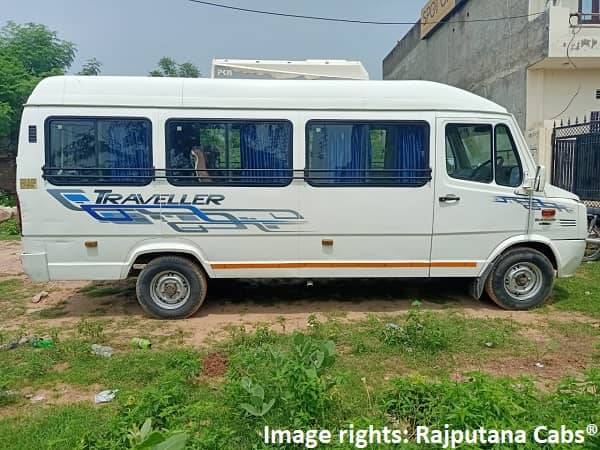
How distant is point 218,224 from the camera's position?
5496 millimetres

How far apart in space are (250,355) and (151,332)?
180 centimetres

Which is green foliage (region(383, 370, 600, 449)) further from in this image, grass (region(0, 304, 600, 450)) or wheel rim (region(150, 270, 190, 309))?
wheel rim (region(150, 270, 190, 309))

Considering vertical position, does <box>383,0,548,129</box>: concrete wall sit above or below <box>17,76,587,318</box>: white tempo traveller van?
above

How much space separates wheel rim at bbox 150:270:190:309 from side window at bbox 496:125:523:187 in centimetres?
401

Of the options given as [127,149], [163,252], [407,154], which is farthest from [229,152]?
[407,154]

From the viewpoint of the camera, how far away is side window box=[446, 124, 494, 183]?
5.64m

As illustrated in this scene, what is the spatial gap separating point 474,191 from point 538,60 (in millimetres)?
8833

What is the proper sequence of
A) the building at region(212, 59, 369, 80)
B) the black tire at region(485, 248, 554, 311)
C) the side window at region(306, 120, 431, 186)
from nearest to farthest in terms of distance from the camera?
the side window at region(306, 120, 431, 186)
the black tire at region(485, 248, 554, 311)
the building at region(212, 59, 369, 80)

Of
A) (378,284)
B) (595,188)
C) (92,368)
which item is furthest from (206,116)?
(595,188)

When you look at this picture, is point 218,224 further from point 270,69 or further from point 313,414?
point 313,414

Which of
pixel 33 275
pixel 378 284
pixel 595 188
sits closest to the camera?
pixel 33 275

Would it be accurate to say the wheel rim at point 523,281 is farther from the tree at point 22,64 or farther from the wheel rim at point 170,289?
the tree at point 22,64

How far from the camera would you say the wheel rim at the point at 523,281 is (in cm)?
592

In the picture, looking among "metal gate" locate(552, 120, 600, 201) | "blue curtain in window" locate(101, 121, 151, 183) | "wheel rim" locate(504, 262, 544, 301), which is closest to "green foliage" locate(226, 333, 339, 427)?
"blue curtain in window" locate(101, 121, 151, 183)
